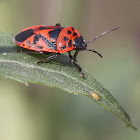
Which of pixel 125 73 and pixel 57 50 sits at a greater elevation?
pixel 57 50

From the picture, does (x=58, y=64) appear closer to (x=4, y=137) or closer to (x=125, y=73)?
(x=4, y=137)

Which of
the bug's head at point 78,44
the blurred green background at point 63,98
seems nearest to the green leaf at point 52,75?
the bug's head at point 78,44

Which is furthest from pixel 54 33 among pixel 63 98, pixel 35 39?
pixel 63 98

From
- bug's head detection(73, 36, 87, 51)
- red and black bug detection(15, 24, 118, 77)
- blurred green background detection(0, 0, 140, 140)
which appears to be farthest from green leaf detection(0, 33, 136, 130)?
blurred green background detection(0, 0, 140, 140)

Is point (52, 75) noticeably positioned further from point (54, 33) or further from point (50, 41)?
point (54, 33)

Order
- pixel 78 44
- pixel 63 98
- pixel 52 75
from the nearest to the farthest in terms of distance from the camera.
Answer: pixel 52 75 < pixel 78 44 < pixel 63 98

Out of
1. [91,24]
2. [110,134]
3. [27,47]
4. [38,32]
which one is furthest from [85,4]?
[91,24]

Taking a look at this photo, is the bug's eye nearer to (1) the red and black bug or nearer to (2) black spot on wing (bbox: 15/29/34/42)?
(1) the red and black bug
